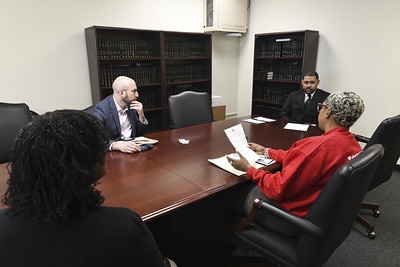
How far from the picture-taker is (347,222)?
1.29 metres

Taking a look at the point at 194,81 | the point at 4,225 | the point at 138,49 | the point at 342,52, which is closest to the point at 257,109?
the point at 194,81

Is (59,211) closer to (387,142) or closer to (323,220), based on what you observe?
(323,220)

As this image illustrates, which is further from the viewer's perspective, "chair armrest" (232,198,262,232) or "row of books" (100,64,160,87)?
"row of books" (100,64,160,87)

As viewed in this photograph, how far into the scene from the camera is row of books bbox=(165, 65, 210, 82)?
415 centimetres

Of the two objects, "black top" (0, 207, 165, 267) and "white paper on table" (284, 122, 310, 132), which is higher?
"black top" (0, 207, 165, 267)

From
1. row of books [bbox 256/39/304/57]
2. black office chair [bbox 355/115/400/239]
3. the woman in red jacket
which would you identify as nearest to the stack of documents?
the woman in red jacket

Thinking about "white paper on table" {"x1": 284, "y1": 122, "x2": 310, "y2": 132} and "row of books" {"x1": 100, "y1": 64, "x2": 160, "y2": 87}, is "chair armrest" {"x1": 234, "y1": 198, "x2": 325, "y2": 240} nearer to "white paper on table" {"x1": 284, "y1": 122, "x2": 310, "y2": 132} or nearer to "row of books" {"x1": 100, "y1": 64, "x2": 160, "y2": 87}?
"white paper on table" {"x1": 284, "y1": 122, "x2": 310, "y2": 132}

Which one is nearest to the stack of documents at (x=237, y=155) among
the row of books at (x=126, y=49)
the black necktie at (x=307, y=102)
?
the black necktie at (x=307, y=102)

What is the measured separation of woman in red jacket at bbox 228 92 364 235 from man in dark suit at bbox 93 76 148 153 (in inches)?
48.7

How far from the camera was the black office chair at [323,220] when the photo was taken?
43.0 inches

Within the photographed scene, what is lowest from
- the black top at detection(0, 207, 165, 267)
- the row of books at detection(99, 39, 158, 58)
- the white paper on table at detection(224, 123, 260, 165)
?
the white paper on table at detection(224, 123, 260, 165)

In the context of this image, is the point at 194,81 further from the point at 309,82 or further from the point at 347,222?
the point at 347,222

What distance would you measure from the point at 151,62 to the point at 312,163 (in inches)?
124

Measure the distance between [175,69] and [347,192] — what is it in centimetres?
349
